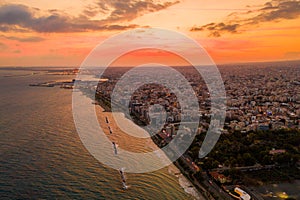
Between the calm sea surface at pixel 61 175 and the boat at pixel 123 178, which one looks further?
the boat at pixel 123 178

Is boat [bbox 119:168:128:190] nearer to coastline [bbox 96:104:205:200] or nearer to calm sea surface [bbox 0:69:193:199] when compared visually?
calm sea surface [bbox 0:69:193:199]

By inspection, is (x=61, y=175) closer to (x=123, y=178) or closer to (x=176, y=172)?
(x=123, y=178)

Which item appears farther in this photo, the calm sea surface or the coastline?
the coastline

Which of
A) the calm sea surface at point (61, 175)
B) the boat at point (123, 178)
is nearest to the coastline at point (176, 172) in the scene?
the calm sea surface at point (61, 175)

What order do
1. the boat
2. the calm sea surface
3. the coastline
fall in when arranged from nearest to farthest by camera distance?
the calm sea surface
the boat
the coastline

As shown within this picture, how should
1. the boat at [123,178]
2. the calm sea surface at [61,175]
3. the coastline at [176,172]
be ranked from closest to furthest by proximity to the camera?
the calm sea surface at [61,175], the boat at [123,178], the coastline at [176,172]

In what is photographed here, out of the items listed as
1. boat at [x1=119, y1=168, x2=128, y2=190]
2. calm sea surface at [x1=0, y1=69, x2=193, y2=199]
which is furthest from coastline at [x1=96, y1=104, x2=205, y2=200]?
boat at [x1=119, y1=168, x2=128, y2=190]

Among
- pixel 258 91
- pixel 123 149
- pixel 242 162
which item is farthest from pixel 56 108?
pixel 258 91

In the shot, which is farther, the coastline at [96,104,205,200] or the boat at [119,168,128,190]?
the coastline at [96,104,205,200]

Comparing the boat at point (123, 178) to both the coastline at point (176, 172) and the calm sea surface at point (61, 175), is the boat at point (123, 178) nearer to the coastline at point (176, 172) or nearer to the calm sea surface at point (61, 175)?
the calm sea surface at point (61, 175)

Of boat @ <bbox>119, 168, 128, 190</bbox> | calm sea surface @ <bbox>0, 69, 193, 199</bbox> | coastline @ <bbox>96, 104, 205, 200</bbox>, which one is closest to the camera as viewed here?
calm sea surface @ <bbox>0, 69, 193, 199</bbox>

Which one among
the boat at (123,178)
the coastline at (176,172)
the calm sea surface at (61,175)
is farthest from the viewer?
the coastline at (176,172)

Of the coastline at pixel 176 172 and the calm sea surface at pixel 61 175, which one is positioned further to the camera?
the coastline at pixel 176 172
